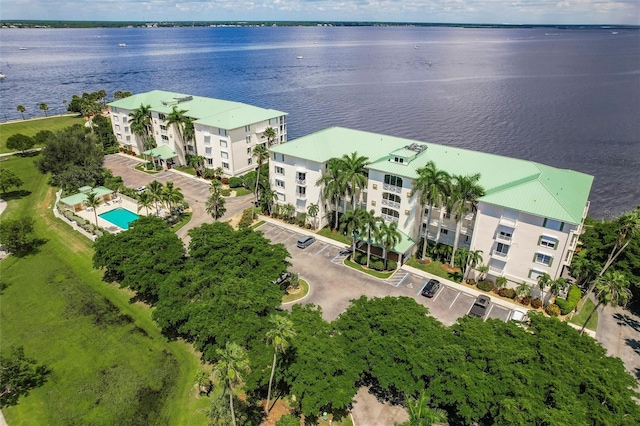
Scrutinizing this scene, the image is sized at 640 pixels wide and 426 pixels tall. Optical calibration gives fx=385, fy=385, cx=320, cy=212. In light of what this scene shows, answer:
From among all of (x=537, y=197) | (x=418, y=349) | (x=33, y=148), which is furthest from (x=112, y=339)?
(x=33, y=148)

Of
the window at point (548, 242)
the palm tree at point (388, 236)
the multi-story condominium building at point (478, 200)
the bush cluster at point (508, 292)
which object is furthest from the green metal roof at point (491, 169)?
the bush cluster at point (508, 292)

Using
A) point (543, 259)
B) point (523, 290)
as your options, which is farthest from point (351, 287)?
point (543, 259)

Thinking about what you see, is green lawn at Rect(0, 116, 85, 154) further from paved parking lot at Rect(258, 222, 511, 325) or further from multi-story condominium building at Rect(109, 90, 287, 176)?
paved parking lot at Rect(258, 222, 511, 325)

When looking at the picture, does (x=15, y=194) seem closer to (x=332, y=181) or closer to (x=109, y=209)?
(x=109, y=209)

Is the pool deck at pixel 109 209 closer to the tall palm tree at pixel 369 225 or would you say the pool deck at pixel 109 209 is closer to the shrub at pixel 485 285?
the tall palm tree at pixel 369 225

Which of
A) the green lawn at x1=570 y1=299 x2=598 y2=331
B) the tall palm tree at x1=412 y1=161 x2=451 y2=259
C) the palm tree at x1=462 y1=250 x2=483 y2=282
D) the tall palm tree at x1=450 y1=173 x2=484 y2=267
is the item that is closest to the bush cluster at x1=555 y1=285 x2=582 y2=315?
the green lawn at x1=570 y1=299 x2=598 y2=331
